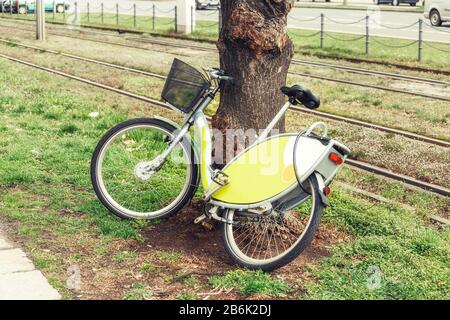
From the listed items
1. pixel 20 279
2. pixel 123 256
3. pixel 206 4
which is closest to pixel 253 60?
pixel 123 256

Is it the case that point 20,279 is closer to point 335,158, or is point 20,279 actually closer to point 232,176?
point 232,176

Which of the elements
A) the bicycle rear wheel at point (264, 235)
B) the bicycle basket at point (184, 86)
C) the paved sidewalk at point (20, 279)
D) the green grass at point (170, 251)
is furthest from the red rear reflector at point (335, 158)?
the paved sidewalk at point (20, 279)

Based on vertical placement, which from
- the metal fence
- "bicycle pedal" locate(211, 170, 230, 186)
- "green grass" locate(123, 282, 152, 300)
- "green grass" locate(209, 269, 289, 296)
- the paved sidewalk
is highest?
the metal fence

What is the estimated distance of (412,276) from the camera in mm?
4762

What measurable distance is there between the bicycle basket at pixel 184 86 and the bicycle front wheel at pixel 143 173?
0.19 metres

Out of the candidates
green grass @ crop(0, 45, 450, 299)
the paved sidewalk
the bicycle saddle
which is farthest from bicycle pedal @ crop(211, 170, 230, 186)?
the paved sidewalk

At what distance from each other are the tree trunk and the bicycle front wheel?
0.38 metres

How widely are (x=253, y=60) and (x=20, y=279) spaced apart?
214 cm

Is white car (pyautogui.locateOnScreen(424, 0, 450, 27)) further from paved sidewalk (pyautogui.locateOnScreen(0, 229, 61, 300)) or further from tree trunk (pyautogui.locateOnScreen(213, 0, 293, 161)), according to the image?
paved sidewalk (pyautogui.locateOnScreen(0, 229, 61, 300))

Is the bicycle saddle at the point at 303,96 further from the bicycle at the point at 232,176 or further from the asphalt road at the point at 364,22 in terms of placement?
the asphalt road at the point at 364,22

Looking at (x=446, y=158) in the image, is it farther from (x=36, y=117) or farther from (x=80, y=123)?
(x=36, y=117)

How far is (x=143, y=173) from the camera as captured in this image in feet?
18.8

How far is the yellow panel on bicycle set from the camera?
4.82 metres

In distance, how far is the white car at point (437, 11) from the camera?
26647 millimetres
